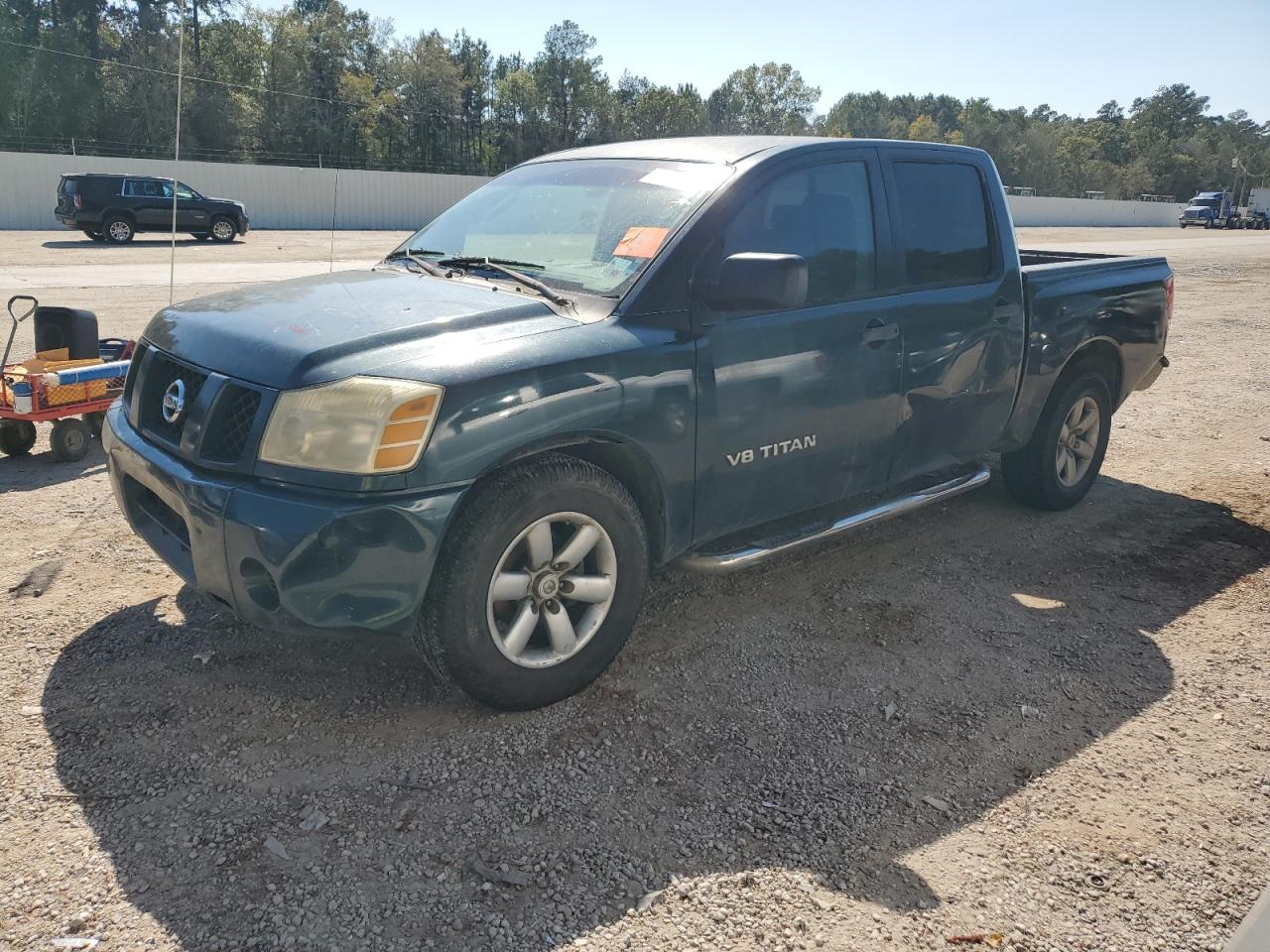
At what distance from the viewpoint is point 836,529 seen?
405 centimetres

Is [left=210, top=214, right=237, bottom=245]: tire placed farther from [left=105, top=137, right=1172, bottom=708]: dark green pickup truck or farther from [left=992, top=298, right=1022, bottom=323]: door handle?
[left=992, top=298, right=1022, bottom=323]: door handle

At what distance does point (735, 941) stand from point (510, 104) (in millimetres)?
78278

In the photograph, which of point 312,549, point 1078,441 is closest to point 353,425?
point 312,549

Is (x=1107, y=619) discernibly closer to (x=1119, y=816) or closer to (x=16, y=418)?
(x=1119, y=816)

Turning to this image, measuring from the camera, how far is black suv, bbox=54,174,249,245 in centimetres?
2441

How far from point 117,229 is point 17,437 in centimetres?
2186

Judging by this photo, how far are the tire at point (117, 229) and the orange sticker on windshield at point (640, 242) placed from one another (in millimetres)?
25211

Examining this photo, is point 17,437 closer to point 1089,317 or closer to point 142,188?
point 1089,317

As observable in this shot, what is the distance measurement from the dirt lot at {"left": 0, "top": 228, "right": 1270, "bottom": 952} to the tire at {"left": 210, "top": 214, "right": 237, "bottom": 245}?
79.1 ft

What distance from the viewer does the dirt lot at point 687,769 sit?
8.09ft

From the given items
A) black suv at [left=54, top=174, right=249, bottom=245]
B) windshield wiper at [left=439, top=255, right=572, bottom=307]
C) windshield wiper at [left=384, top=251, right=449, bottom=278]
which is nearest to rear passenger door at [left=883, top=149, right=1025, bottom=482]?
windshield wiper at [left=439, top=255, right=572, bottom=307]

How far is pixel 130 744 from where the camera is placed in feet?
10.0

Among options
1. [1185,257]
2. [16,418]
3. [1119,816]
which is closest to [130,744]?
[1119,816]

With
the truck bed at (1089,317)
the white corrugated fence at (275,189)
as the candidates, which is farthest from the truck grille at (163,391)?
the white corrugated fence at (275,189)
